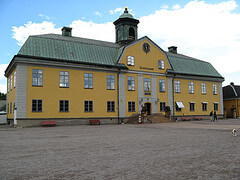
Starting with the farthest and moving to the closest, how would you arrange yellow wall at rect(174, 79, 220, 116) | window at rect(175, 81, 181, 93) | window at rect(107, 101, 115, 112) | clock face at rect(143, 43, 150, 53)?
yellow wall at rect(174, 79, 220, 116)
window at rect(175, 81, 181, 93)
clock face at rect(143, 43, 150, 53)
window at rect(107, 101, 115, 112)

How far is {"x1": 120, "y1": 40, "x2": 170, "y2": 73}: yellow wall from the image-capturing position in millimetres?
34062

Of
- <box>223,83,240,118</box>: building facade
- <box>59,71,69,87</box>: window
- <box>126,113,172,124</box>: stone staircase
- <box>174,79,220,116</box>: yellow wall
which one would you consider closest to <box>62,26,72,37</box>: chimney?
<box>59,71,69,87</box>: window

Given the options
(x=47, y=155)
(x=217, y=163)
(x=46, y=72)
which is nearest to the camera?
(x=217, y=163)

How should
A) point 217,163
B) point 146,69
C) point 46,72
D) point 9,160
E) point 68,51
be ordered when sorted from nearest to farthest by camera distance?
point 217,163 < point 9,160 < point 46,72 < point 68,51 < point 146,69

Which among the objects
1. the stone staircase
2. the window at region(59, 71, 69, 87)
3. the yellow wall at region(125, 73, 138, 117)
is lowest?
the stone staircase

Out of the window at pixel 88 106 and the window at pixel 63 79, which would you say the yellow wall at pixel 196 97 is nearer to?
the window at pixel 88 106

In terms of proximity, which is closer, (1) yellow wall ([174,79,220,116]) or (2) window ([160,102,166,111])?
(2) window ([160,102,166,111])

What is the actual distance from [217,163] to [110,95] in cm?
2522

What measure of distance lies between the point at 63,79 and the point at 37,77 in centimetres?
301

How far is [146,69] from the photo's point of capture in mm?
35344

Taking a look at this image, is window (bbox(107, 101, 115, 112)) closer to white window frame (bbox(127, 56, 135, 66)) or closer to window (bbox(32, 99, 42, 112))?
white window frame (bbox(127, 56, 135, 66))

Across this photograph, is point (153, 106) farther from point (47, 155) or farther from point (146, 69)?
point (47, 155)

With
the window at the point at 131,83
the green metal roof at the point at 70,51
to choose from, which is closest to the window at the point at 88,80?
the green metal roof at the point at 70,51

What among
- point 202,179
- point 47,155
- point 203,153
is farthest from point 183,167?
point 47,155
